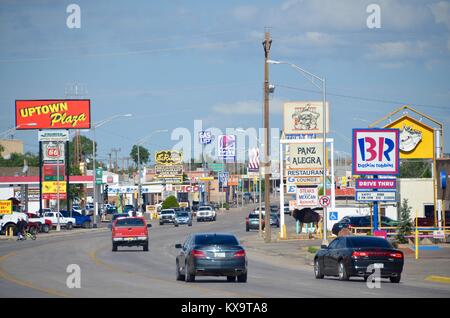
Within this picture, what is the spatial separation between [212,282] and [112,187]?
391ft

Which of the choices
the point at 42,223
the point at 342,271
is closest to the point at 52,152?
the point at 42,223

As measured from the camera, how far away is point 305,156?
6369cm

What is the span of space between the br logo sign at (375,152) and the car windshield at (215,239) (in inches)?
817

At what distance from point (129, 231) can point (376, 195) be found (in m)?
12.9

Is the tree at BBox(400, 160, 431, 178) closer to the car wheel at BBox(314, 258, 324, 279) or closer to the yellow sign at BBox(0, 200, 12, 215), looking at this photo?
the yellow sign at BBox(0, 200, 12, 215)

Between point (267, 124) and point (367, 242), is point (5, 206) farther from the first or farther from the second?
point (367, 242)

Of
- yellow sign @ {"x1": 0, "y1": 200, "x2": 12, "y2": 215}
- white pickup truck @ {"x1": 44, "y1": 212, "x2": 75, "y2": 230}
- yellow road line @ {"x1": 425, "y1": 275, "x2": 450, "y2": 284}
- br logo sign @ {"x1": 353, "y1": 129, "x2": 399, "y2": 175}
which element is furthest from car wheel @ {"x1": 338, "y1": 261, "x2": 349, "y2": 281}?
white pickup truck @ {"x1": 44, "y1": 212, "x2": 75, "y2": 230}

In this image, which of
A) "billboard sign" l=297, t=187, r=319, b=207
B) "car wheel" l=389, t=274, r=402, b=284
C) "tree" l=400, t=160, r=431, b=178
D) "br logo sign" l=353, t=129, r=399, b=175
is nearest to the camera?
"car wheel" l=389, t=274, r=402, b=284

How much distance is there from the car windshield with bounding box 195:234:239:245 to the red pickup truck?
2008 centimetres

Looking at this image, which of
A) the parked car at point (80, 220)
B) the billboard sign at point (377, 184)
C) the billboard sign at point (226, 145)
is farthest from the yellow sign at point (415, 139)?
the billboard sign at point (226, 145)

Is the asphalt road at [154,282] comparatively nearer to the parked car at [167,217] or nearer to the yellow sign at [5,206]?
the yellow sign at [5,206]

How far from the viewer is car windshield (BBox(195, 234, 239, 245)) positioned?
28.2m

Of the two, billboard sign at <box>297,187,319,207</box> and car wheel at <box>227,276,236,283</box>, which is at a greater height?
billboard sign at <box>297,187,319,207</box>

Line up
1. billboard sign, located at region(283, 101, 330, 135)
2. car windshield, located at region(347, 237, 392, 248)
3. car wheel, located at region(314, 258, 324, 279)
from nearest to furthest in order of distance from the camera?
car windshield, located at region(347, 237, 392, 248), car wheel, located at region(314, 258, 324, 279), billboard sign, located at region(283, 101, 330, 135)
